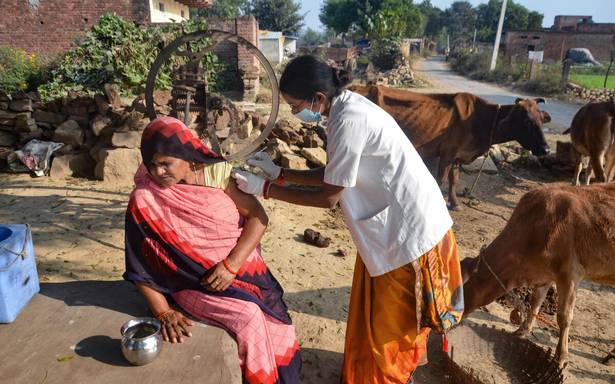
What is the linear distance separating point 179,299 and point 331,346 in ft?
4.56

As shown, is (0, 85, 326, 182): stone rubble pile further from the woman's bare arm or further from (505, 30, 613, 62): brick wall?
(505, 30, 613, 62): brick wall

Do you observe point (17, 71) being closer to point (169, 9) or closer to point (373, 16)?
point (169, 9)

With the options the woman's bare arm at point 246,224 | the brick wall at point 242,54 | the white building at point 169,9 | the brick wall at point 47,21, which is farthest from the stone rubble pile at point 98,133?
the brick wall at point 47,21

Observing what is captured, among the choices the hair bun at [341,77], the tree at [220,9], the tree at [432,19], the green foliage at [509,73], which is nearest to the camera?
the hair bun at [341,77]

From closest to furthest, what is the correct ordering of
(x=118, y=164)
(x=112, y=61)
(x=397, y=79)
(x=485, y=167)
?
(x=118, y=164), (x=485, y=167), (x=112, y=61), (x=397, y=79)

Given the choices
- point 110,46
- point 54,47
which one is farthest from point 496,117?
point 54,47

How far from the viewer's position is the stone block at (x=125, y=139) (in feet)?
19.9

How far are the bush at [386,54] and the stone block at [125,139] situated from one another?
Result: 20467 millimetres

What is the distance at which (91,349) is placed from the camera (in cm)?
188

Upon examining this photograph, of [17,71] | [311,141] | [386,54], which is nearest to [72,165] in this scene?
[311,141]

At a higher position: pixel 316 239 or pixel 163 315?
pixel 163 315

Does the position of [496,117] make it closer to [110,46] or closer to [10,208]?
[10,208]

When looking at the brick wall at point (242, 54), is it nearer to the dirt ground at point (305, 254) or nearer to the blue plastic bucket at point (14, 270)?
the dirt ground at point (305, 254)

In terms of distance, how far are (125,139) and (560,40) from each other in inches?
1302
